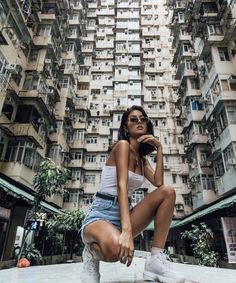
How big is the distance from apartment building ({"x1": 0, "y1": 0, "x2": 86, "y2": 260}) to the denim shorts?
9.13 metres

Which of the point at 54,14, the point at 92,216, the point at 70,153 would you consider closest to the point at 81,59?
the point at 54,14

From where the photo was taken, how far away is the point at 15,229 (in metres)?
14.5

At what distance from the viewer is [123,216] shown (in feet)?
6.16

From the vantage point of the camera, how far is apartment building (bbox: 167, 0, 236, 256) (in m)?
16.7

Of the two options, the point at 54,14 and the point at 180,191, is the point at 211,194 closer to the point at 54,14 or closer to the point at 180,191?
the point at 180,191

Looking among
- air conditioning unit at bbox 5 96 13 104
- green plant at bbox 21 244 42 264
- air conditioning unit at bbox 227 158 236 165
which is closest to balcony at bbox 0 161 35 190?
air conditioning unit at bbox 5 96 13 104

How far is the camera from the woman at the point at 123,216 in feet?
6.01

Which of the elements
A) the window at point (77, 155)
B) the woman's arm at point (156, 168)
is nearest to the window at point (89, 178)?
the window at point (77, 155)

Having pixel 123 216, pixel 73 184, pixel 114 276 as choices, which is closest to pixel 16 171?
pixel 73 184

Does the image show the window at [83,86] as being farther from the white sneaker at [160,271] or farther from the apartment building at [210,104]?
the white sneaker at [160,271]

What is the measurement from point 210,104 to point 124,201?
19379 mm

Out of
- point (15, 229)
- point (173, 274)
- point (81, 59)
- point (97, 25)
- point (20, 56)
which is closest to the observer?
point (173, 274)

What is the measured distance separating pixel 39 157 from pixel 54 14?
1284 cm

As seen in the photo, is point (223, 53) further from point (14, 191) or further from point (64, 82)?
point (14, 191)
